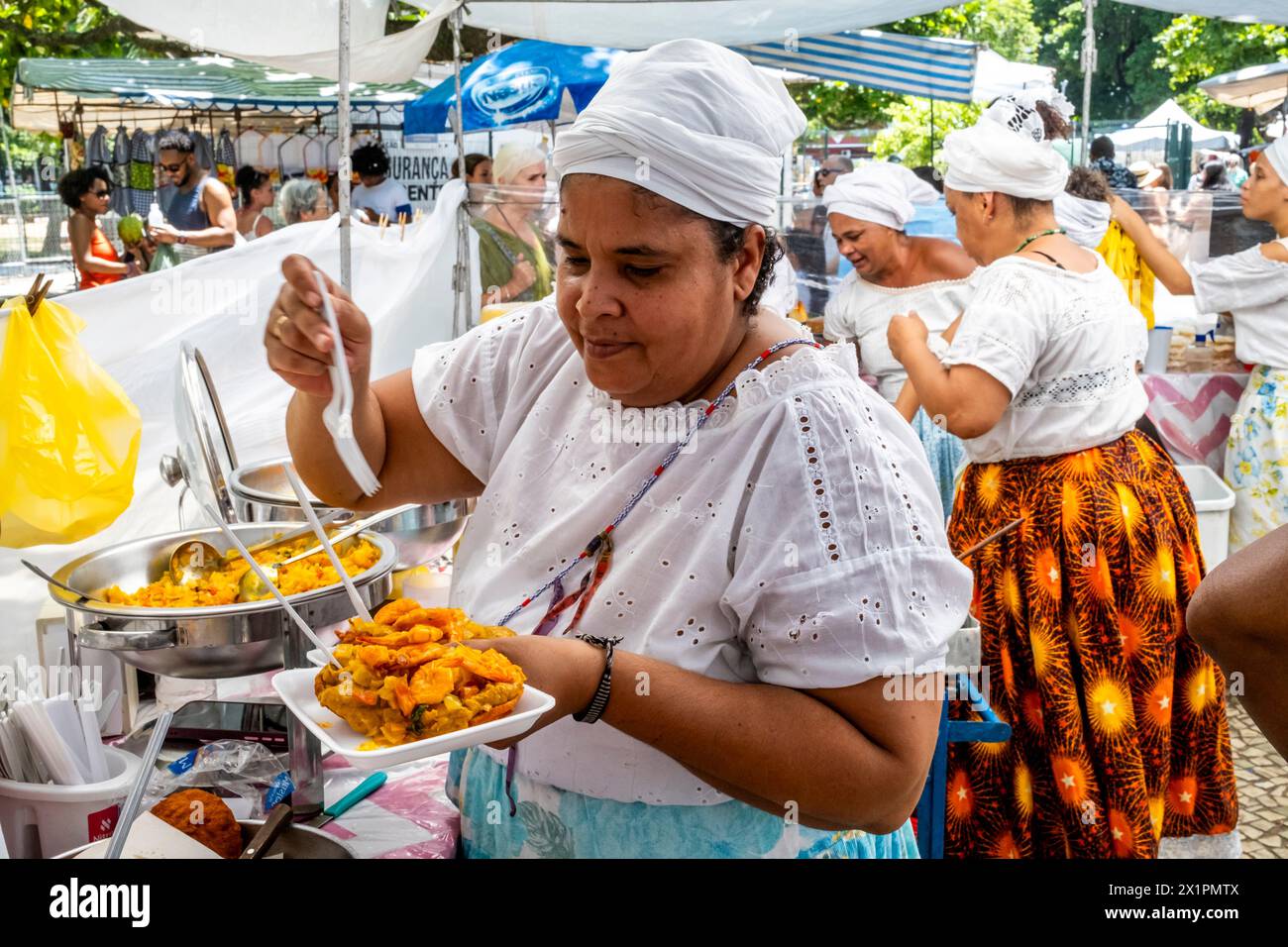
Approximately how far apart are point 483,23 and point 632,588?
16.1ft

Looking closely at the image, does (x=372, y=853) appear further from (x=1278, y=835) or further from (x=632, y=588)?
(x=1278, y=835)

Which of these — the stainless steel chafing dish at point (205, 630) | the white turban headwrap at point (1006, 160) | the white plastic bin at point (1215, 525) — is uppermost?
the white turban headwrap at point (1006, 160)

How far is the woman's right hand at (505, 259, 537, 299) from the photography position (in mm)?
5062

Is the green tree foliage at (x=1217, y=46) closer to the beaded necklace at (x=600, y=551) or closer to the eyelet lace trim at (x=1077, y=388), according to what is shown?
the eyelet lace trim at (x=1077, y=388)

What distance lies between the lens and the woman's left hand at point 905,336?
329cm

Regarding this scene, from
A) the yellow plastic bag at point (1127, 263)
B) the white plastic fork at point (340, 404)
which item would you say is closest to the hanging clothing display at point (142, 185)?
the yellow plastic bag at point (1127, 263)

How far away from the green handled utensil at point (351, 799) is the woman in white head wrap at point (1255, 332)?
14.0ft

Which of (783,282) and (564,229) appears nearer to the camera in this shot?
(564,229)

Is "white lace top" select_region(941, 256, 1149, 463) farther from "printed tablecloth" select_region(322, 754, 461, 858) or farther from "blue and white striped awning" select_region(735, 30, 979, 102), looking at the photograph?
"blue and white striped awning" select_region(735, 30, 979, 102)

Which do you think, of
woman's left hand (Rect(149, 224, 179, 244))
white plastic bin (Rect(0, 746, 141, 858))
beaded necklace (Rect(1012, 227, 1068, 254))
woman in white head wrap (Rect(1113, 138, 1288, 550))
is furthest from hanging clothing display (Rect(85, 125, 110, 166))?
white plastic bin (Rect(0, 746, 141, 858))

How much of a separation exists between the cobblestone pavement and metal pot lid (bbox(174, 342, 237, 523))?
3.08m

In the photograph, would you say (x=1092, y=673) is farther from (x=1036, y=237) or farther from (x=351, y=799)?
(x=351, y=799)
